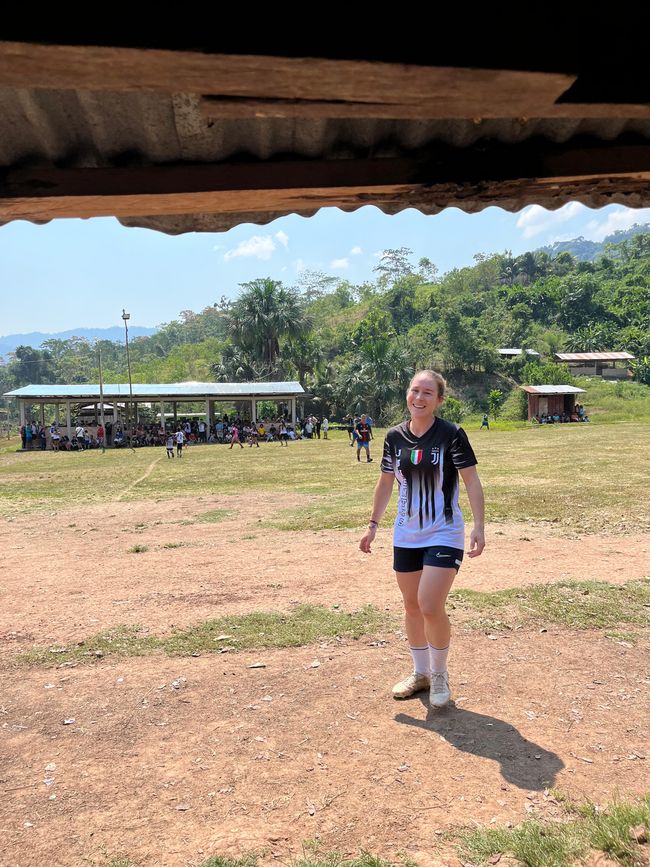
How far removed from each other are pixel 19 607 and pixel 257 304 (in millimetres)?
56071

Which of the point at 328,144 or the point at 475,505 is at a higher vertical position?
the point at 328,144

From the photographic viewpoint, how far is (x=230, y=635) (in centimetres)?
557

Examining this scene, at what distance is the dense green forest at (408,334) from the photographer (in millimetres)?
60312

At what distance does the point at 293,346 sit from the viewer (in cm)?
6350

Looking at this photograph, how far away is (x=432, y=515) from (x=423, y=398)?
0.68 meters

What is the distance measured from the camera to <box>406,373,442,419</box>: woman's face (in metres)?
4.00

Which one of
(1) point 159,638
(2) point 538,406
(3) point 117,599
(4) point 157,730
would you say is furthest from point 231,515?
(2) point 538,406

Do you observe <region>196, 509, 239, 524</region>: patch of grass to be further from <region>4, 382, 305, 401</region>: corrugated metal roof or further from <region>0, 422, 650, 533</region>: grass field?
<region>4, 382, 305, 401</region>: corrugated metal roof

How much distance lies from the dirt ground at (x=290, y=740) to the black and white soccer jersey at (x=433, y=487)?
1.06m

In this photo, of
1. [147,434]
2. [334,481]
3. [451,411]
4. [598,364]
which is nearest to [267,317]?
[451,411]

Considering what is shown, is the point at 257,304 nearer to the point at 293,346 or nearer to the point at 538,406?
the point at 293,346

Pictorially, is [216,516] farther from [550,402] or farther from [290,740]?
[550,402]

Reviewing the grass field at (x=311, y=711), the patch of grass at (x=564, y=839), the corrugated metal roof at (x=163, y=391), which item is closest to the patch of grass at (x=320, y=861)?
the grass field at (x=311, y=711)

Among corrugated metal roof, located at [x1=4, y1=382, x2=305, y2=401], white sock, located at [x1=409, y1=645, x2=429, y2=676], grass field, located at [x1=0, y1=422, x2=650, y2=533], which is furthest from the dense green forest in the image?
white sock, located at [x1=409, y1=645, x2=429, y2=676]
